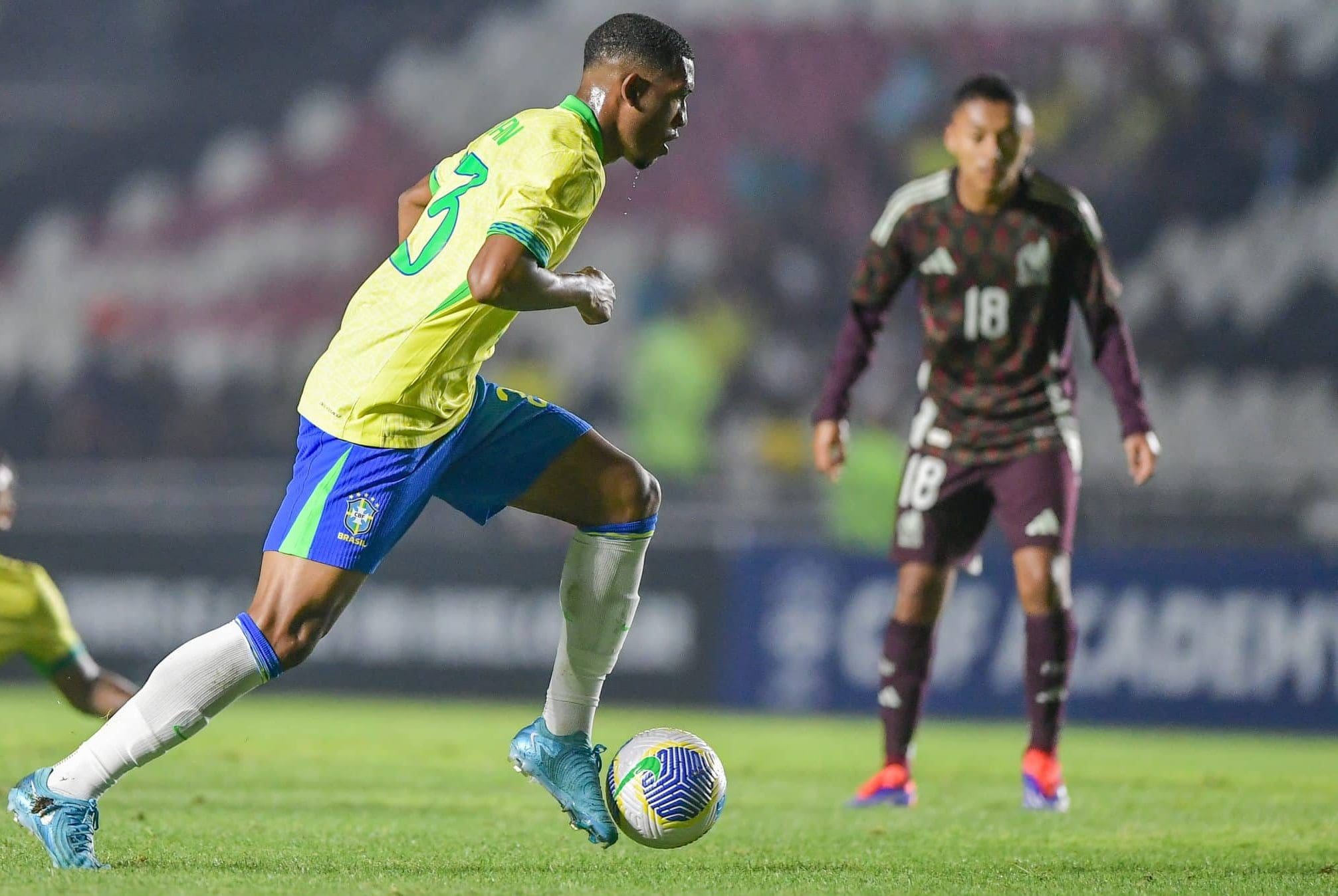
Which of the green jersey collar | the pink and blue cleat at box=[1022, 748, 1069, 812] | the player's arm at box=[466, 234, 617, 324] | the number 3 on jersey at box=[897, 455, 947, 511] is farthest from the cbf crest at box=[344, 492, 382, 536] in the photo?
the pink and blue cleat at box=[1022, 748, 1069, 812]

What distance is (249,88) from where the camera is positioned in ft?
63.0

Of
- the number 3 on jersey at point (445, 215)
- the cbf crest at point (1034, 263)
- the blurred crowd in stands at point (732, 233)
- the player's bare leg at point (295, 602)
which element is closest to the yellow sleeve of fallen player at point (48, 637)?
the player's bare leg at point (295, 602)

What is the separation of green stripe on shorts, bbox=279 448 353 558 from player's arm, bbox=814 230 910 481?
244 centimetres

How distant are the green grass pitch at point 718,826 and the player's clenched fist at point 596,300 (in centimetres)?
120

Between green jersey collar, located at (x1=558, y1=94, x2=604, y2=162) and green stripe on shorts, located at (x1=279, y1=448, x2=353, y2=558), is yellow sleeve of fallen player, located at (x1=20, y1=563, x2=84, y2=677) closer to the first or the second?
green stripe on shorts, located at (x1=279, y1=448, x2=353, y2=558)

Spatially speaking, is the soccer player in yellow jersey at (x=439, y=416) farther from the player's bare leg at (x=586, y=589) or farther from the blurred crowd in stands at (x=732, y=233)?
the blurred crowd in stands at (x=732, y=233)

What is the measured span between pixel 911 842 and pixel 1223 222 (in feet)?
43.6

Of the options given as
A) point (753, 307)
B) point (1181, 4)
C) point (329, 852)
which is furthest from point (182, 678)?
point (1181, 4)

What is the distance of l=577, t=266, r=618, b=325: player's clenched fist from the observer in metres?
3.85

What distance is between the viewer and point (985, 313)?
5.95 meters

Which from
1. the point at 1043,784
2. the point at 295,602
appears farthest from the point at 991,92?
the point at 295,602

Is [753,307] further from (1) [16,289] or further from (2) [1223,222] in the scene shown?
(1) [16,289]

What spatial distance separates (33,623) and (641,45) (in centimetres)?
313

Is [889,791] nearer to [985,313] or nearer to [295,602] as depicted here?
[985,313]
